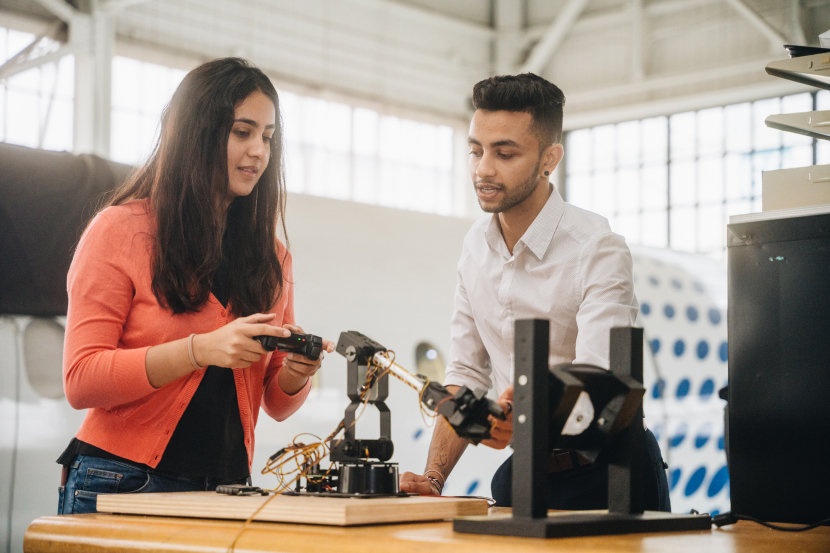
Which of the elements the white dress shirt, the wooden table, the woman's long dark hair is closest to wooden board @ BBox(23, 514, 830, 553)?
the wooden table

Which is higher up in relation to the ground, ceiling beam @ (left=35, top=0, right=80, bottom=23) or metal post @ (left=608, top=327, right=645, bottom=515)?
ceiling beam @ (left=35, top=0, right=80, bottom=23)

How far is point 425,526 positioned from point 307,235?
2987mm

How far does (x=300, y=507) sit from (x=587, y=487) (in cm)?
109

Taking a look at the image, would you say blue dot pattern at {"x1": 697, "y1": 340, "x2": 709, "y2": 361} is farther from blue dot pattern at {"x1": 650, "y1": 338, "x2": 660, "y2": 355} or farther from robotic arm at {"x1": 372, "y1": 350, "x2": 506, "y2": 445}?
robotic arm at {"x1": 372, "y1": 350, "x2": 506, "y2": 445}

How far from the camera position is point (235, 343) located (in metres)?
1.76

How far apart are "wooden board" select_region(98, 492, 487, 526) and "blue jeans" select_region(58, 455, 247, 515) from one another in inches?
10.2

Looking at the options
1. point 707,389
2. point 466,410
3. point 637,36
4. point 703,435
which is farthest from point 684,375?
Answer: point 637,36

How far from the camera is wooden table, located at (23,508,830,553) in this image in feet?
3.80

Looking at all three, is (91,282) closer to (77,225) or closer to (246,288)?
(246,288)

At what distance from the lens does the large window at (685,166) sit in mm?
15583

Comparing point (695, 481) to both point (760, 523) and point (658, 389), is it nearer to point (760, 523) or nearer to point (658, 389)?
point (658, 389)

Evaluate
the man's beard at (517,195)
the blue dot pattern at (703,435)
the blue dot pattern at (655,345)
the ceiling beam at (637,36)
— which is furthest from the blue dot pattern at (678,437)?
the ceiling beam at (637,36)

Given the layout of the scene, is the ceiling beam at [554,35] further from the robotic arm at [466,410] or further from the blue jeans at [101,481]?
the robotic arm at [466,410]

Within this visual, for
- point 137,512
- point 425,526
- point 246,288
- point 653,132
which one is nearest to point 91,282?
point 246,288
